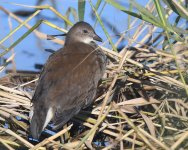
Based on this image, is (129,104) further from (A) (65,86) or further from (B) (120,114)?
(A) (65,86)

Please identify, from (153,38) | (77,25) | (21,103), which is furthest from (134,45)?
(21,103)

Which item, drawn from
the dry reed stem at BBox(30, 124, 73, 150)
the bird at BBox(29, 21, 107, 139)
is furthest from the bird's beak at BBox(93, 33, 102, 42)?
the dry reed stem at BBox(30, 124, 73, 150)

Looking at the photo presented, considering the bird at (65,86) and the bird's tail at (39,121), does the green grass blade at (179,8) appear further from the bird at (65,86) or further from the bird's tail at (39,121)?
the bird's tail at (39,121)

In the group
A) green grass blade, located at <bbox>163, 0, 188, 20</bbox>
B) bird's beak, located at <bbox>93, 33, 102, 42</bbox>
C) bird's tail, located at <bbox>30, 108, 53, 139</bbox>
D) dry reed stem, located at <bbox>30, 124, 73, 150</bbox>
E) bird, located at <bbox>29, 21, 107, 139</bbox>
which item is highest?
bird's beak, located at <bbox>93, 33, 102, 42</bbox>

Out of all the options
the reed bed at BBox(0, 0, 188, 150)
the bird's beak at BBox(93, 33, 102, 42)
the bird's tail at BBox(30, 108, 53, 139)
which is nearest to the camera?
the reed bed at BBox(0, 0, 188, 150)

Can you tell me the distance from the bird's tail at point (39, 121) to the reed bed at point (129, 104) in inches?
2.7

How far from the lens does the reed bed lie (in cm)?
298

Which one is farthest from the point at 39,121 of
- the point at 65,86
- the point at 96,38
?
the point at 96,38

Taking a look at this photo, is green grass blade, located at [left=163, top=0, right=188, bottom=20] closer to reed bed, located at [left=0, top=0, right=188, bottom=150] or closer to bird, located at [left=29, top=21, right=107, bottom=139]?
reed bed, located at [left=0, top=0, right=188, bottom=150]

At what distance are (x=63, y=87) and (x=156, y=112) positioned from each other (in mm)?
536

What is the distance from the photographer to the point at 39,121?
3.19m

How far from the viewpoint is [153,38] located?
376 centimetres

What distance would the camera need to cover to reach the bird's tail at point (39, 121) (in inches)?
124

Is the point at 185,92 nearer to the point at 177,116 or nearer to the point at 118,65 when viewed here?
the point at 177,116
